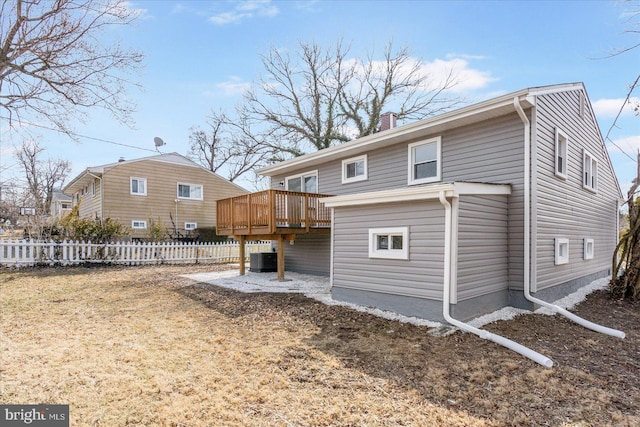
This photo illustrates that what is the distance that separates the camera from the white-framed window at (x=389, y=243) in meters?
6.14

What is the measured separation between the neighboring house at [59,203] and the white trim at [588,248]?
2526cm

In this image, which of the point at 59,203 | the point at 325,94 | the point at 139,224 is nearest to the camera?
the point at 139,224

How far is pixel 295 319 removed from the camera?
5.95 meters

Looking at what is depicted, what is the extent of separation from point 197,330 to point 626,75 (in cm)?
875

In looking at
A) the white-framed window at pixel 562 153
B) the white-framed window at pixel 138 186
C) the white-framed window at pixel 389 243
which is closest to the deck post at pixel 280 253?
the white-framed window at pixel 389 243

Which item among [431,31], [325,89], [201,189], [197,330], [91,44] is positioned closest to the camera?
[197,330]

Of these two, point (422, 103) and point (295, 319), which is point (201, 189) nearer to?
point (422, 103)

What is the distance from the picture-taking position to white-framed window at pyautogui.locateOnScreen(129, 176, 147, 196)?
18.8 m

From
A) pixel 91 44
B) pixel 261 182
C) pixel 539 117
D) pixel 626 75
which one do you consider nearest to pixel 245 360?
pixel 539 117

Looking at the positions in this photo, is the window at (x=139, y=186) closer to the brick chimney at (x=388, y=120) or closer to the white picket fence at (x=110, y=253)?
the white picket fence at (x=110, y=253)

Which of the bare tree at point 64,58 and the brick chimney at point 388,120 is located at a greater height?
the bare tree at point 64,58

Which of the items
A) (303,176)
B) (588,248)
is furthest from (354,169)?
(588,248)

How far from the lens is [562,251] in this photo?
26.3 ft

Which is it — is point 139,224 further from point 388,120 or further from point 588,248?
point 588,248
